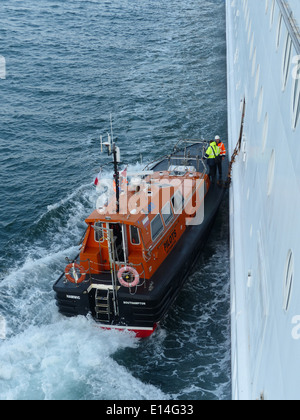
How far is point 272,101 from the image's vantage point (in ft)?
24.4

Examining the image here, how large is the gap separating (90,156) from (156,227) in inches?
322

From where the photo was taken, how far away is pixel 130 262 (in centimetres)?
1127

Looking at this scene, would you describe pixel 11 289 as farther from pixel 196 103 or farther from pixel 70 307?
pixel 196 103

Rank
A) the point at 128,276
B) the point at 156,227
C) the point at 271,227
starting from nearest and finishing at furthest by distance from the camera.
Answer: the point at 271,227, the point at 128,276, the point at 156,227

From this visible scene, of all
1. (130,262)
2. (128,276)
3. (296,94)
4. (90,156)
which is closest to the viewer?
(296,94)

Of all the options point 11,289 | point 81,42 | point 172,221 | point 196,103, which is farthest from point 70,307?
point 81,42

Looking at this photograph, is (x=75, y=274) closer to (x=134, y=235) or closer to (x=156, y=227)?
(x=134, y=235)

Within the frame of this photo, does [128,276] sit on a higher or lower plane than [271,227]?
lower

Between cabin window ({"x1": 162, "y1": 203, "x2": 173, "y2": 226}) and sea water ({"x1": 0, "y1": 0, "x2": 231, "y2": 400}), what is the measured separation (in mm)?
1727

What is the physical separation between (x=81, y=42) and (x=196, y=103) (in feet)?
31.2

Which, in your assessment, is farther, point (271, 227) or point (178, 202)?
point (178, 202)

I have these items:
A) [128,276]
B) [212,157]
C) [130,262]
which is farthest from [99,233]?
[212,157]

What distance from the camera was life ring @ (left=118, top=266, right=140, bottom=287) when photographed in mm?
10616

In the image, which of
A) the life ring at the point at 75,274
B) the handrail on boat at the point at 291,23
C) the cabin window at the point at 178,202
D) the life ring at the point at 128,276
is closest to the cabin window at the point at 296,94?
the handrail on boat at the point at 291,23
